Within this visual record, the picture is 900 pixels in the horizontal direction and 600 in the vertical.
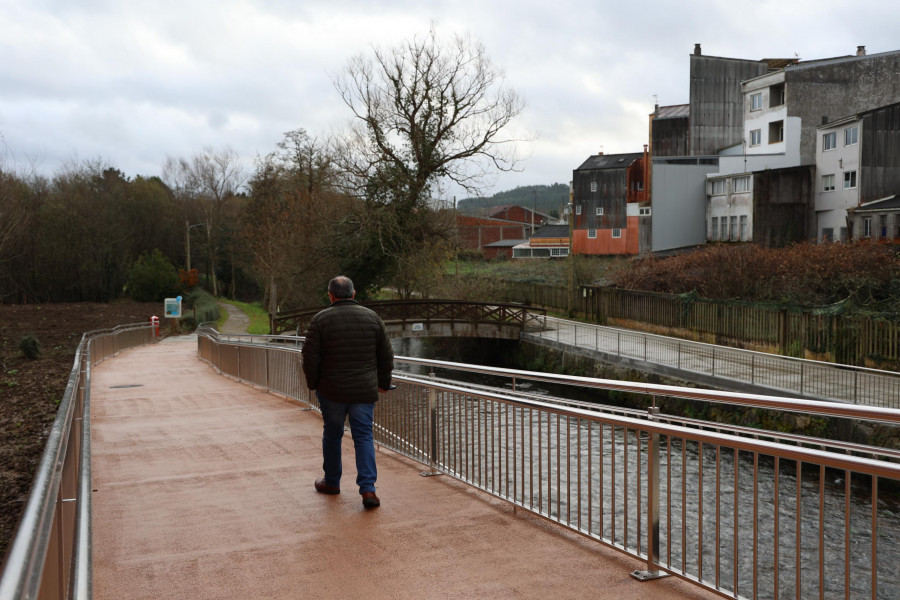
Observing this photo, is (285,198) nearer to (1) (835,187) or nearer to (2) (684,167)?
(2) (684,167)

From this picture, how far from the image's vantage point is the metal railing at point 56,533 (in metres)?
2.00

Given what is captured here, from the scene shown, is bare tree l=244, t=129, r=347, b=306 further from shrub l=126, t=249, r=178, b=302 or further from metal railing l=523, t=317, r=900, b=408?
metal railing l=523, t=317, r=900, b=408

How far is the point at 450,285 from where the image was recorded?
3928 cm

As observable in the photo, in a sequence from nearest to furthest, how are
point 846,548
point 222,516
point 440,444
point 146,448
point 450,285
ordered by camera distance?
point 846,548
point 222,516
point 440,444
point 146,448
point 450,285

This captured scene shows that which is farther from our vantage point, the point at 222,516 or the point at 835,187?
the point at 835,187

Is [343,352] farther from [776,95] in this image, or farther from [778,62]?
[778,62]

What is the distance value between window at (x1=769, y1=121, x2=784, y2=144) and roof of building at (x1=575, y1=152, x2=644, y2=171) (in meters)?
14.7

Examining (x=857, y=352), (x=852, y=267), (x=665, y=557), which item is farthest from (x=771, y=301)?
(x=665, y=557)

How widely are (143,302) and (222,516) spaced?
199 feet

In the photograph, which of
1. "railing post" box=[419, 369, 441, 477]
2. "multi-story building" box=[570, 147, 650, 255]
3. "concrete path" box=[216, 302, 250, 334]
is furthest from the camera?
"multi-story building" box=[570, 147, 650, 255]

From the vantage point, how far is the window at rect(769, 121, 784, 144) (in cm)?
4759

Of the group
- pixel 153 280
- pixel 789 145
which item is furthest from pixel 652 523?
pixel 153 280

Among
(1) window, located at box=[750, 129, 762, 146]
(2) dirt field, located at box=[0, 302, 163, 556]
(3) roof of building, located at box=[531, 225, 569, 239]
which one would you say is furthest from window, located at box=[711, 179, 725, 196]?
(2) dirt field, located at box=[0, 302, 163, 556]

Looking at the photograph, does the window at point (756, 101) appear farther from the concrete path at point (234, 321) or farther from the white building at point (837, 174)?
the concrete path at point (234, 321)
